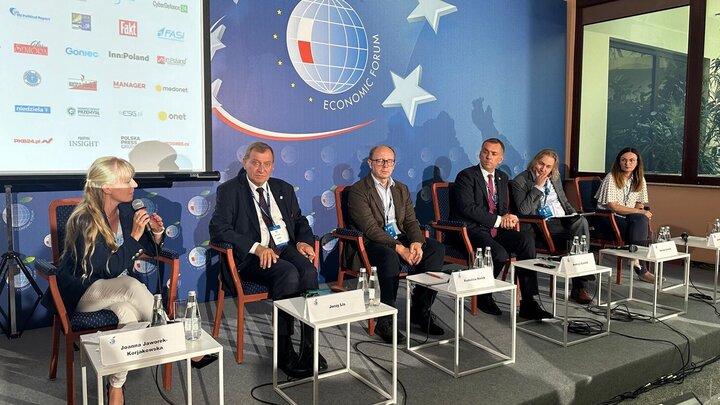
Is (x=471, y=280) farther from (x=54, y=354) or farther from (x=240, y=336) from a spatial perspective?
(x=54, y=354)

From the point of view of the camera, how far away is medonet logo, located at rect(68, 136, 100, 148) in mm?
3160

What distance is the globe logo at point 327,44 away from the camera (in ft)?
13.5

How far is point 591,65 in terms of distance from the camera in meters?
6.01

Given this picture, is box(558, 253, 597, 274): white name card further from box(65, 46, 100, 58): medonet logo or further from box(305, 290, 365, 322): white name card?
box(65, 46, 100, 58): medonet logo

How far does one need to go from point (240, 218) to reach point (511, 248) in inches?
73.1

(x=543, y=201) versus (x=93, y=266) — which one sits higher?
(x=543, y=201)

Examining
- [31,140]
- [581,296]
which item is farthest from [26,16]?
[581,296]

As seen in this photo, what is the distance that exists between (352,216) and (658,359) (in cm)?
186

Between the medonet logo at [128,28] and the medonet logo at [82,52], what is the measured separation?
20 cm

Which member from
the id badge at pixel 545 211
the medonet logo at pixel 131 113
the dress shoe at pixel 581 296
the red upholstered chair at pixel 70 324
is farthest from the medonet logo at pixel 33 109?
the dress shoe at pixel 581 296

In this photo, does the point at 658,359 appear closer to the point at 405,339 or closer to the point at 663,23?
the point at 405,339

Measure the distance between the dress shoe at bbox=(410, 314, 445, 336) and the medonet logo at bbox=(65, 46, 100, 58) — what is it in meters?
2.36

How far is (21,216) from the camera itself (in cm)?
323

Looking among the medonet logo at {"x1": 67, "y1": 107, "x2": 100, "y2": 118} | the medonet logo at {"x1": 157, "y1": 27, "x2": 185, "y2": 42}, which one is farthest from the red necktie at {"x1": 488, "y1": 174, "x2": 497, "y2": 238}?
the medonet logo at {"x1": 67, "y1": 107, "x2": 100, "y2": 118}
